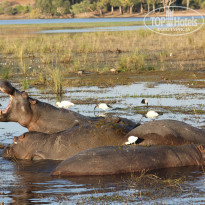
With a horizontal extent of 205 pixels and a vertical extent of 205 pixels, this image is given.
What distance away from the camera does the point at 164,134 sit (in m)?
7.13

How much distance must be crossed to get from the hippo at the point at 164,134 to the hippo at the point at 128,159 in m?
0.26

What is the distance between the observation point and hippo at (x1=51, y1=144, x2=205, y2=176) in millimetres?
6477

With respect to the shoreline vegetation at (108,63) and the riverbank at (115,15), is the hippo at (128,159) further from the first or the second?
the riverbank at (115,15)

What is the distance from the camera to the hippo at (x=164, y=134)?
7109 millimetres

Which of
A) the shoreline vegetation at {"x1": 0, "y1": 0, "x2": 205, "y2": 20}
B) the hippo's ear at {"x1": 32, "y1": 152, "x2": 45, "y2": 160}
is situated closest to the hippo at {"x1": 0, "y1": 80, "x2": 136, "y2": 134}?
the hippo's ear at {"x1": 32, "y1": 152, "x2": 45, "y2": 160}

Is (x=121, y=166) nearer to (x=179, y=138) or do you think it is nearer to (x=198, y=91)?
(x=179, y=138)

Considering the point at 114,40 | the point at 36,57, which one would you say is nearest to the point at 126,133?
the point at 36,57

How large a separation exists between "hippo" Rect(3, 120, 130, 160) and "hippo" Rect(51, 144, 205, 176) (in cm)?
75

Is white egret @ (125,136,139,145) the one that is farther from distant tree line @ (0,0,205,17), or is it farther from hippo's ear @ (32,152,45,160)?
distant tree line @ (0,0,205,17)

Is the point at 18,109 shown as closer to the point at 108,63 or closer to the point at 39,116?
the point at 39,116

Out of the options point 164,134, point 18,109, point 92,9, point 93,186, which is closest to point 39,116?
point 18,109

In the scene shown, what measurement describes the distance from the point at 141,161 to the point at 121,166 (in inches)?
10.6

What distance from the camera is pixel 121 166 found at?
6.53 meters

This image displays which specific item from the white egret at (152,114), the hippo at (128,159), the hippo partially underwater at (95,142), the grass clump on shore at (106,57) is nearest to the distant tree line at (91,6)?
the grass clump on shore at (106,57)
